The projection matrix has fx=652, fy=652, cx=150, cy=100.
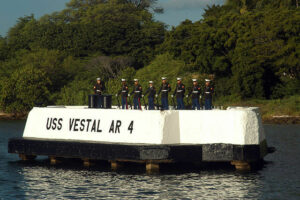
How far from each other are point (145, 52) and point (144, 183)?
6745 cm

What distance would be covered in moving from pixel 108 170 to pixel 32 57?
6493cm

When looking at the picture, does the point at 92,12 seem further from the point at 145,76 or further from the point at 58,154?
the point at 58,154

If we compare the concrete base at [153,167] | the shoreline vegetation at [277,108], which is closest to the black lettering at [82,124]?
the concrete base at [153,167]

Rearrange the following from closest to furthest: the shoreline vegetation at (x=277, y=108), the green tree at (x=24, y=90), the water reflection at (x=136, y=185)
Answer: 1. the water reflection at (x=136, y=185)
2. the shoreline vegetation at (x=277, y=108)
3. the green tree at (x=24, y=90)

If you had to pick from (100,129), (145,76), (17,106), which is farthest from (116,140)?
(17,106)

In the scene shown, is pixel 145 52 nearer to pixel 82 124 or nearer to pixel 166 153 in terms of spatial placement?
pixel 82 124

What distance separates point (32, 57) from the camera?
310 feet

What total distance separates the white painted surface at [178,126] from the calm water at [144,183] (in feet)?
5.37

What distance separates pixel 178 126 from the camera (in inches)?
1214

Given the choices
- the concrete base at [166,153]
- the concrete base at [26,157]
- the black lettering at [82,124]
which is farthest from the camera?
the concrete base at [26,157]

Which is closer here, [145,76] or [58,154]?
[58,154]

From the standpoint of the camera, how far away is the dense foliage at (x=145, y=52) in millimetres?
72188

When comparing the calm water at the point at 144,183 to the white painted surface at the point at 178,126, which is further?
the white painted surface at the point at 178,126

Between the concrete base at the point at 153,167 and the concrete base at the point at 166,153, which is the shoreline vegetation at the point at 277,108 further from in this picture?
the concrete base at the point at 153,167
